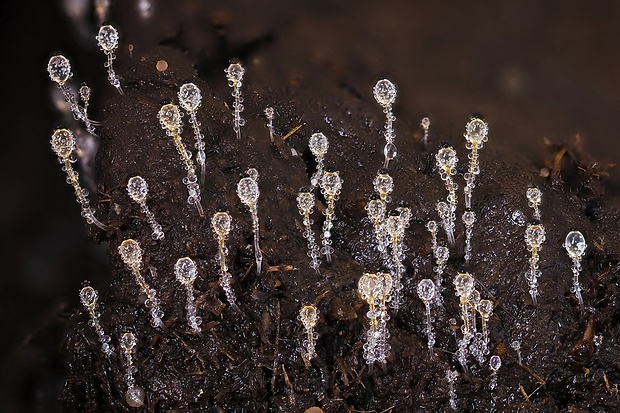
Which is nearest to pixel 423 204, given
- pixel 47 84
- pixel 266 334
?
→ pixel 266 334

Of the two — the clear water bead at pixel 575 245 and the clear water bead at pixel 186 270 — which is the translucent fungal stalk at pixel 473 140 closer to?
the clear water bead at pixel 575 245

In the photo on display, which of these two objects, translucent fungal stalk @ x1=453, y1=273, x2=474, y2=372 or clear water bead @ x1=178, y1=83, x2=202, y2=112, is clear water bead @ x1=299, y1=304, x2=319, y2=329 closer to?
translucent fungal stalk @ x1=453, y1=273, x2=474, y2=372

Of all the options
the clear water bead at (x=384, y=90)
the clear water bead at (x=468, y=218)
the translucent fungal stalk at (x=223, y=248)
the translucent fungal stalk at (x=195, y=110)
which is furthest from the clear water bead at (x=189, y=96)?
the clear water bead at (x=468, y=218)

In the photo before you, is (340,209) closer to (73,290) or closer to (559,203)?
(559,203)

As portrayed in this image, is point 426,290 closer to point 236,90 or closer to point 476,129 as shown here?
point 476,129

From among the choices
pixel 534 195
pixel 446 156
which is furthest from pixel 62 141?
pixel 534 195
